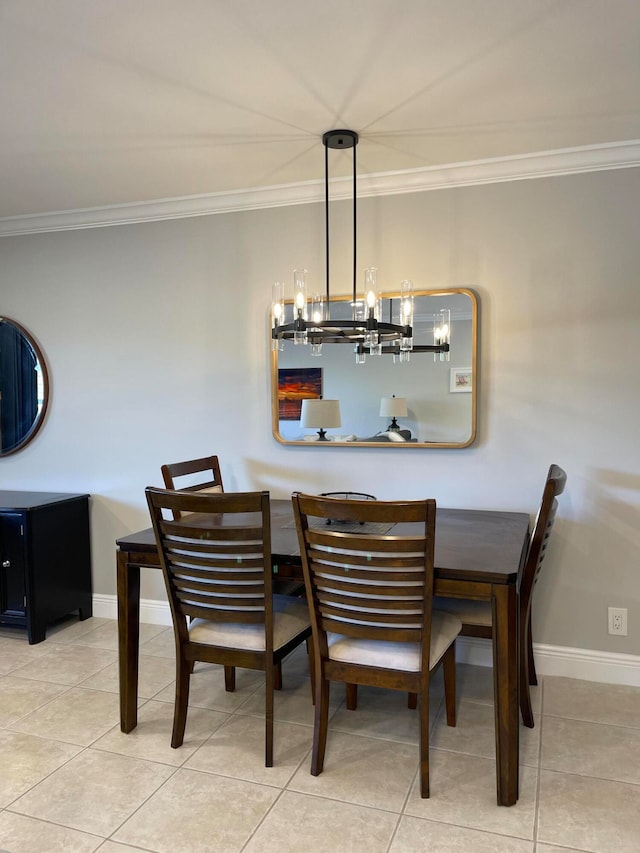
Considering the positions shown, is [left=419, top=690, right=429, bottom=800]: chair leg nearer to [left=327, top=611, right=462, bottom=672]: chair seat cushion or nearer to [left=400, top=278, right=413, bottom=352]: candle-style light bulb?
[left=327, top=611, right=462, bottom=672]: chair seat cushion

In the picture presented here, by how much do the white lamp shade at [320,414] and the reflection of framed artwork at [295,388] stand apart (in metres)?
0.03

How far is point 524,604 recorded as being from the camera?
2.35 meters

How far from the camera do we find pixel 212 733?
94.9 inches

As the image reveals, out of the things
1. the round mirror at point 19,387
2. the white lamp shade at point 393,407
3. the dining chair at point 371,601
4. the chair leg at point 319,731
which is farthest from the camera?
the round mirror at point 19,387

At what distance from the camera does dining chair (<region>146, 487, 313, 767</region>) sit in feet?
6.80

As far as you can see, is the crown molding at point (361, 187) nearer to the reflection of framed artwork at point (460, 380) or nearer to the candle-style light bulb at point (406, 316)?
the candle-style light bulb at point (406, 316)

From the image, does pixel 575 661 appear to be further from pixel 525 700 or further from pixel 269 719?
pixel 269 719

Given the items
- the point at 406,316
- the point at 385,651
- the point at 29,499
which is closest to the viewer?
the point at 385,651

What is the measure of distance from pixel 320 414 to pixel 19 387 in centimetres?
198

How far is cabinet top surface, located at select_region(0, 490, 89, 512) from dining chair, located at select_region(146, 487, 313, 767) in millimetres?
1506

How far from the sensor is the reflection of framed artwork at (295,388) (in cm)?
322

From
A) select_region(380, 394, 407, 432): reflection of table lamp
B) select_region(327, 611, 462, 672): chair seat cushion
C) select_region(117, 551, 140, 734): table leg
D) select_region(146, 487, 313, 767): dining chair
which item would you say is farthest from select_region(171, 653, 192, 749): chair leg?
select_region(380, 394, 407, 432): reflection of table lamp

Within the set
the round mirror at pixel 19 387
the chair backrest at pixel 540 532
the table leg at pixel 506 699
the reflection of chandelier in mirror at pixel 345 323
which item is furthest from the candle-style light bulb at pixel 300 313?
the round mirror at pixel 19 387

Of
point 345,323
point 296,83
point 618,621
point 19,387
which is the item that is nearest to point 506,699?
point 618,621
